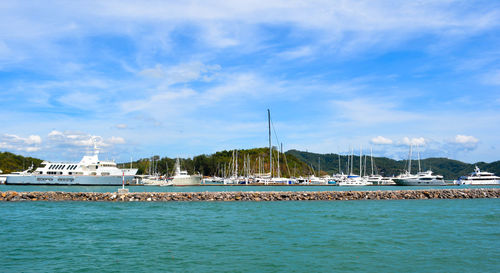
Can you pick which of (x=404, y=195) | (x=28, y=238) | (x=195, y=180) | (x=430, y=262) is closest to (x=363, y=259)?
(x=430, y=262)

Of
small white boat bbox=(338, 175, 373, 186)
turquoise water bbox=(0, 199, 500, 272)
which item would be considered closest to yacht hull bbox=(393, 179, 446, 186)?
small white boat bbox=(338, 175, 373, 186)

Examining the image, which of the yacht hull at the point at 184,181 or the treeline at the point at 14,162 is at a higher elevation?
the treeline at the point at 14,162

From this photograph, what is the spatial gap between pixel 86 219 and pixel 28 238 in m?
6.24

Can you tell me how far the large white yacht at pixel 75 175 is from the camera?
286 feet

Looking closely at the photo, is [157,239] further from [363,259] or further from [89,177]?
[89,177]

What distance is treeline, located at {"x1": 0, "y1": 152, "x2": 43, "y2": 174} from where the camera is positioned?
458 ft

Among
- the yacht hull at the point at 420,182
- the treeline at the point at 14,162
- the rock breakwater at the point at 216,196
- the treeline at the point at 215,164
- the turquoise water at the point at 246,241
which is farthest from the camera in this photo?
the treeline at the point at 215,164

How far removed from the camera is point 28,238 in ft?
58.5

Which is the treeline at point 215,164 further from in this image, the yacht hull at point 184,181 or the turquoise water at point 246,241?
the turquoise water at point 246,241

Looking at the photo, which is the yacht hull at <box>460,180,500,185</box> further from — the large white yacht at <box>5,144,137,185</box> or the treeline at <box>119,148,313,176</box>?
the large white yacht at <box>5,144,137,185</box>

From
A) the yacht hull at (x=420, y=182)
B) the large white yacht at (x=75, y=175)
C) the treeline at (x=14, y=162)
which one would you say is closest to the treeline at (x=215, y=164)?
A: the treeline at (x=14, y=162)

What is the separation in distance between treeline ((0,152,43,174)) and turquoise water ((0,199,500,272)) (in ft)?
430

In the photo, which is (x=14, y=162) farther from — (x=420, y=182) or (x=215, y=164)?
(x=420, y=182)

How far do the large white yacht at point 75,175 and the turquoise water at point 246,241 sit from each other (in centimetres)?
6129
